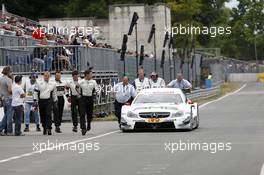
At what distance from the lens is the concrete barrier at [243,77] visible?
100300 millimetres

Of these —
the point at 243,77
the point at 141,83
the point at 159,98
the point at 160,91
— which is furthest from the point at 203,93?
the point at 243,77

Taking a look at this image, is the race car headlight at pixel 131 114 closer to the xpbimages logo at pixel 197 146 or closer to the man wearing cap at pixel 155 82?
the man wearing cap at pixel 155 82

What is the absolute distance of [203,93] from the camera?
54.0m

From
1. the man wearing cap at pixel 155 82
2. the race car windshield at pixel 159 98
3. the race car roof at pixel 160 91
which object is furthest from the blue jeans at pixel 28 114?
the man wearing cap at pixel 155 82

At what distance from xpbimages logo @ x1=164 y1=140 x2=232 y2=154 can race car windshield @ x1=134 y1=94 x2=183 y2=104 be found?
5.38m

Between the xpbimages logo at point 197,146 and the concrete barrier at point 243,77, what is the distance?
79845 mm

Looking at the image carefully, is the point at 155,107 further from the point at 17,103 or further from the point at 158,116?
the point at 17,103

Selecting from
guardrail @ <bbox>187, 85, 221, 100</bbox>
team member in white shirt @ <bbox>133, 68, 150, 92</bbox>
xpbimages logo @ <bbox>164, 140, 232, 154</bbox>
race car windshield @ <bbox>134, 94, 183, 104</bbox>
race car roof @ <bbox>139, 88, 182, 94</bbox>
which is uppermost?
team member in white shirt @ <bbox>133, 68, 150, 92</bbox>

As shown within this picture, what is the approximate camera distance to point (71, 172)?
1337cm

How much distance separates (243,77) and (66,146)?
8533cm

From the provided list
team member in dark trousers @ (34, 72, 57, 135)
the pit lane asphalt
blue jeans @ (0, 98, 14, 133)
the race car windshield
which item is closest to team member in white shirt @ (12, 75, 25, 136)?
blue jeans @ (0, 98, 14, 133)

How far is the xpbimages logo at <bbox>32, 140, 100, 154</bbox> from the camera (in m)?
17.7

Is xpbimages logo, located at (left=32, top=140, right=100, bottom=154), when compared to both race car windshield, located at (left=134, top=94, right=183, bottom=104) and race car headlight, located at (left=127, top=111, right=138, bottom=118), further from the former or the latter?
race car windshield, located at (left=134, top=94, right=183, bottom=104)

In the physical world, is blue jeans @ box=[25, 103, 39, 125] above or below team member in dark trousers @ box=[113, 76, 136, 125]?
below
